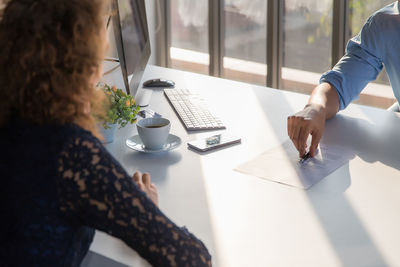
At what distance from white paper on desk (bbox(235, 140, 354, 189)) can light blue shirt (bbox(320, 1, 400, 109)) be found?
1.49 ft

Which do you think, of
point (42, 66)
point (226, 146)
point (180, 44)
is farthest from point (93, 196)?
point (180, 44)

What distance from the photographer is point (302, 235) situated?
110 centimetres

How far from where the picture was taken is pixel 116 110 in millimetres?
1631

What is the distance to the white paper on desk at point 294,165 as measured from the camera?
1373 millimetres

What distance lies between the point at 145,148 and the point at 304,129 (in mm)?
464

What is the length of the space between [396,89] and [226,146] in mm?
839

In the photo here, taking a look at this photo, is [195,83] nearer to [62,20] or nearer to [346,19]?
[62,20]

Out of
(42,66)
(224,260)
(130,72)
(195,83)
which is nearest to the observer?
(42,66)

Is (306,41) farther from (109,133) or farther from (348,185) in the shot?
(348,185)

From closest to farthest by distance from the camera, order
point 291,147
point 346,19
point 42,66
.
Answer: point 42,66, point 291,147, point 346,19

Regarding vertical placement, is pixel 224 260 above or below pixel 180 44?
above

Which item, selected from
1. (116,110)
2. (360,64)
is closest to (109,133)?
(116,110)

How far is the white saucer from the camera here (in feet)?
5.12

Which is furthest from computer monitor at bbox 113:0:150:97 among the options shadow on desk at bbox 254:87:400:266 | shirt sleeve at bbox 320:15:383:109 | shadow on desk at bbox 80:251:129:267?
shadow on desk at bbox 80:251:129:267
